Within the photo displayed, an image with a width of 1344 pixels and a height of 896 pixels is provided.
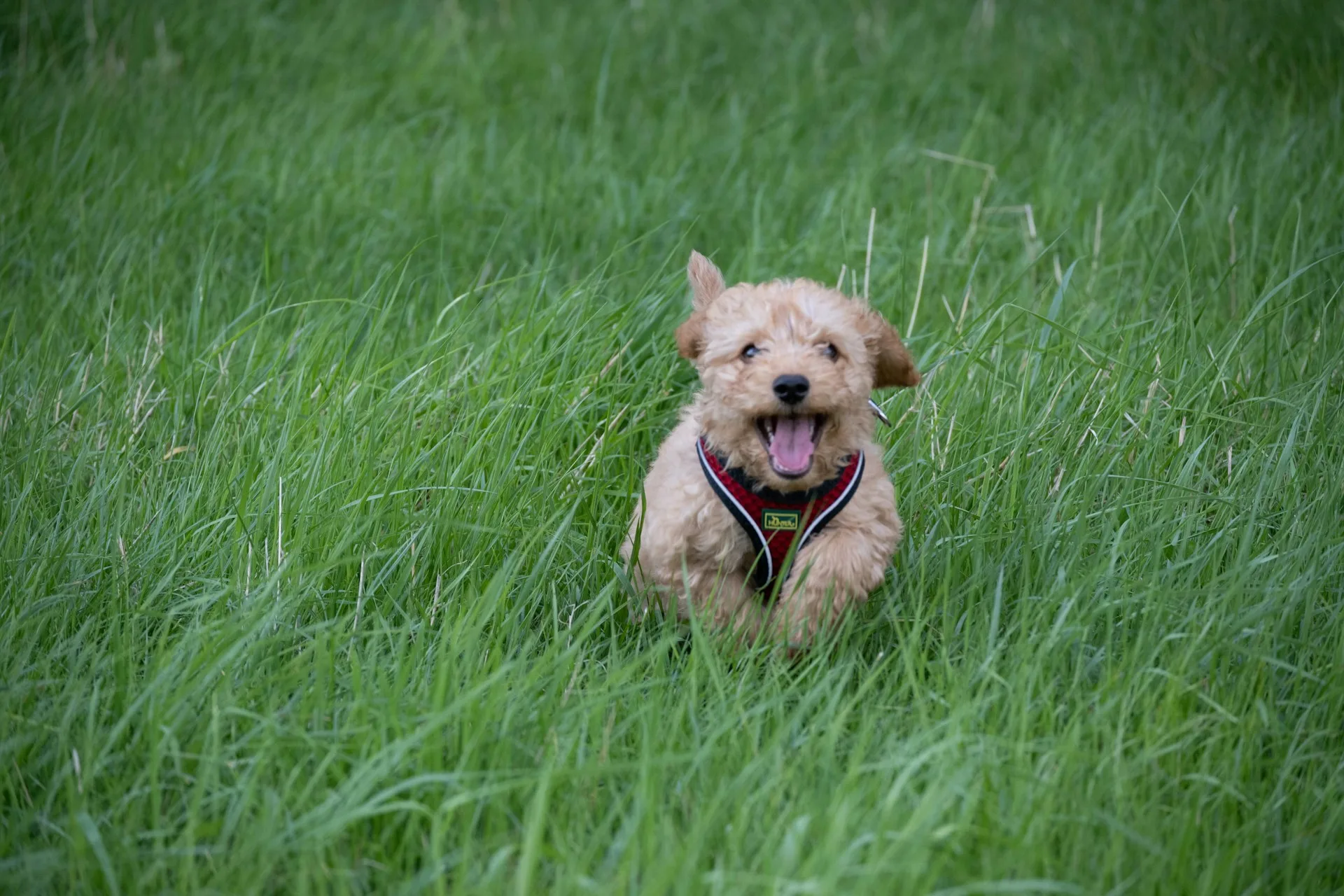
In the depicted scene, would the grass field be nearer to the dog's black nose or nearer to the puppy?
the puppy

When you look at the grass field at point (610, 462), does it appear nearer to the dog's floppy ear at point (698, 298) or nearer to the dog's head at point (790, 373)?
the dog's head at point (790, 373)

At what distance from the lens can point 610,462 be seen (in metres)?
4.37

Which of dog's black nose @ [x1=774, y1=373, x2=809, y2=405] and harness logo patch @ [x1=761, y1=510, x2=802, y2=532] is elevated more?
dog's black nose @ [x1=774, y1=373, x2=809, y2=405]

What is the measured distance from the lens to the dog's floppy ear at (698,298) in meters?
3.67

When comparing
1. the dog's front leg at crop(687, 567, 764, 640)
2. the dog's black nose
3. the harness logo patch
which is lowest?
the dog's front leg at crop(687, 567, 764, 640)

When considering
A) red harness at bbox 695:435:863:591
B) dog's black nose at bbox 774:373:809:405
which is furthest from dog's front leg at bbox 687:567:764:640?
dog's black nose at bbox 774:373:809:405

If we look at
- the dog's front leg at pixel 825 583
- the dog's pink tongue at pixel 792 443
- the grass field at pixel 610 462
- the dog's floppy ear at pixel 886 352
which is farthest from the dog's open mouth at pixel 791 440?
the grass field at pixel 610 462

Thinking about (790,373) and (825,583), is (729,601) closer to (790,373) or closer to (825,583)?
(825,583)

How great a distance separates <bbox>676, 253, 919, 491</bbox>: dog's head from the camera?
331cm

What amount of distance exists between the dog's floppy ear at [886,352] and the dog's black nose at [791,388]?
1.43 ft

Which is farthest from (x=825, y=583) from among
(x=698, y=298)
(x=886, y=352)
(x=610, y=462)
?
(x=610, y=462)

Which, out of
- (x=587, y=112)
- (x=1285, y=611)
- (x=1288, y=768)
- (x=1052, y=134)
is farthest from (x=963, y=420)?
(x=587, y=112)

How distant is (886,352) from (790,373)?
1.65 ft

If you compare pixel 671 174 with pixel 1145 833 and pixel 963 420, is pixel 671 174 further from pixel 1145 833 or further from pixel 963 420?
pixel 1145 833
